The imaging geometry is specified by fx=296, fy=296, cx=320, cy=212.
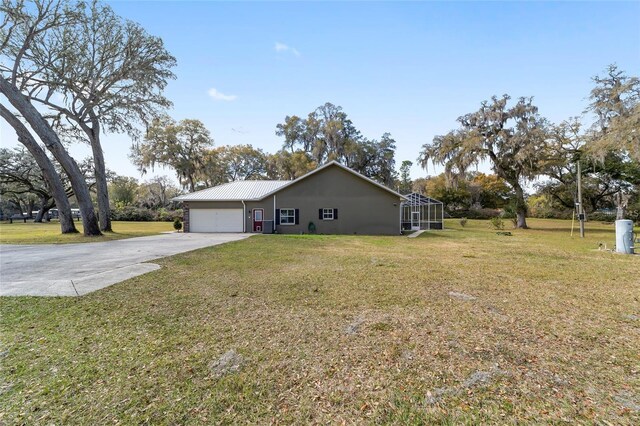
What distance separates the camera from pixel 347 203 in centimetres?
1980

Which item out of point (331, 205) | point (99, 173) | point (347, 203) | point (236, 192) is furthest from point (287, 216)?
point (99, 173)

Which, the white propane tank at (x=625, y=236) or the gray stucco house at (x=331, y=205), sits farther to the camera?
the gray stucco house at (x=331, y=205)

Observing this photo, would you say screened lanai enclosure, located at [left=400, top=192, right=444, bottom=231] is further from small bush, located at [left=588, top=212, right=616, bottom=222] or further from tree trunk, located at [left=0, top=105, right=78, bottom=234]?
tree trunk, located at [left=0, top=105, right=78, bottom=234]

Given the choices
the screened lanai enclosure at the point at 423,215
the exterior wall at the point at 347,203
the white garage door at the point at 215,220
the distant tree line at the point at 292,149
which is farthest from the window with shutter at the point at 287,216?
the distant tree line at the point at 292,149

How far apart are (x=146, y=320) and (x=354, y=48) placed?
11503 millimetres

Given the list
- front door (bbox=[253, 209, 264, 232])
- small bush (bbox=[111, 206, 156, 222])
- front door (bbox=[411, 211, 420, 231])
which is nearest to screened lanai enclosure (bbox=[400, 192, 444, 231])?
front door (bbox=[411, 211, 420, 231])

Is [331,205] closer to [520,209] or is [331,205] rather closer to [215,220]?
[215,220]

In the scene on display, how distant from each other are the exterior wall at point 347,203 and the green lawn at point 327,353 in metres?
13.6

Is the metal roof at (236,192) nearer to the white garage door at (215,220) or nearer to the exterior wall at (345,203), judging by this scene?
the white garage door at (215,220)

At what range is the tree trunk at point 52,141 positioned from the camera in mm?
14627

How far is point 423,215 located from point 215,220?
1677 cm

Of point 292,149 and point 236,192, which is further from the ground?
point 292,149

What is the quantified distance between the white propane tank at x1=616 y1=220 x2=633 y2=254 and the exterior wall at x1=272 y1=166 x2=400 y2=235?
1058 centimetres

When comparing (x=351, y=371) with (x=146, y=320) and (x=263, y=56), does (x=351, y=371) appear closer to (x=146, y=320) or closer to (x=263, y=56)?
(x=146, y=320)
